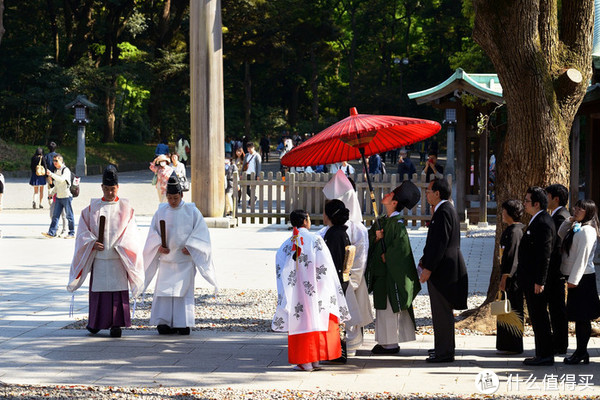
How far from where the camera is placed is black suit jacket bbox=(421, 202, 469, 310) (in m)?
7.30

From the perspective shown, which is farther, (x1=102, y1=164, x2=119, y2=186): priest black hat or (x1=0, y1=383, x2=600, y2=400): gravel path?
(x1=102, y1=164, x2=119, y2=186): priest black hat

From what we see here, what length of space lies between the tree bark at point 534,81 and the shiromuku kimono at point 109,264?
3798mm

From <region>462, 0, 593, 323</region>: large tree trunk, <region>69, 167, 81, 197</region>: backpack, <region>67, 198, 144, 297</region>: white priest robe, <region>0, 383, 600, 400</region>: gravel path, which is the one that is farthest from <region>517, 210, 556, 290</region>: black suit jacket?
<region>69, 167, 81, 197</region>: backpack

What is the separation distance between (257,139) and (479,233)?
1510 inches

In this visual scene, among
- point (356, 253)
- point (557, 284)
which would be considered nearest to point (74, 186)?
point (356, 253)

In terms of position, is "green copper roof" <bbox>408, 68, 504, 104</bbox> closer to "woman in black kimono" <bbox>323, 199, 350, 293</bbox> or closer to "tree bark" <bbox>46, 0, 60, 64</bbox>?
"woman in black kimono" <bbox>323, 199, 350, 293</bbox>

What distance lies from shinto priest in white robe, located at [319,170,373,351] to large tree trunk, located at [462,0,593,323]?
1.82m

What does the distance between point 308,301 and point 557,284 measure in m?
2.16

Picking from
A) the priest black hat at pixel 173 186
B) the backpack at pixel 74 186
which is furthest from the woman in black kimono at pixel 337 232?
the backpack at pixel 74 186

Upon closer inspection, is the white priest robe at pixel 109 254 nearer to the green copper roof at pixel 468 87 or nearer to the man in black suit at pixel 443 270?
the man in black suit at pixel 443 270

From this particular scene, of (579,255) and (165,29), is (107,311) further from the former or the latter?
(165,29)

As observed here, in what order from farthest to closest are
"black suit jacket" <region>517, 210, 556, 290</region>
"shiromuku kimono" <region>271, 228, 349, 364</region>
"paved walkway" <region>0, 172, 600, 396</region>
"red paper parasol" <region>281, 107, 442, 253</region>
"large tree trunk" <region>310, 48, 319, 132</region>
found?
1. "large tree trunk" <region>310, 48, 319, 132</region>
2. "red paper parasol" <region>281, 107, 442, 253</region>
3. "shiromuku kimono" <region>271, 228, 349, 364</region>
4. "black suit jacket" <region>517, 210, 556, 290</region>
5. "paved walkway" <region>0, 172, 600, 396</region>

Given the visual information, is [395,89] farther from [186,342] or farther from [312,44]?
[186,342]

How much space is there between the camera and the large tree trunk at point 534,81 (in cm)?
851
